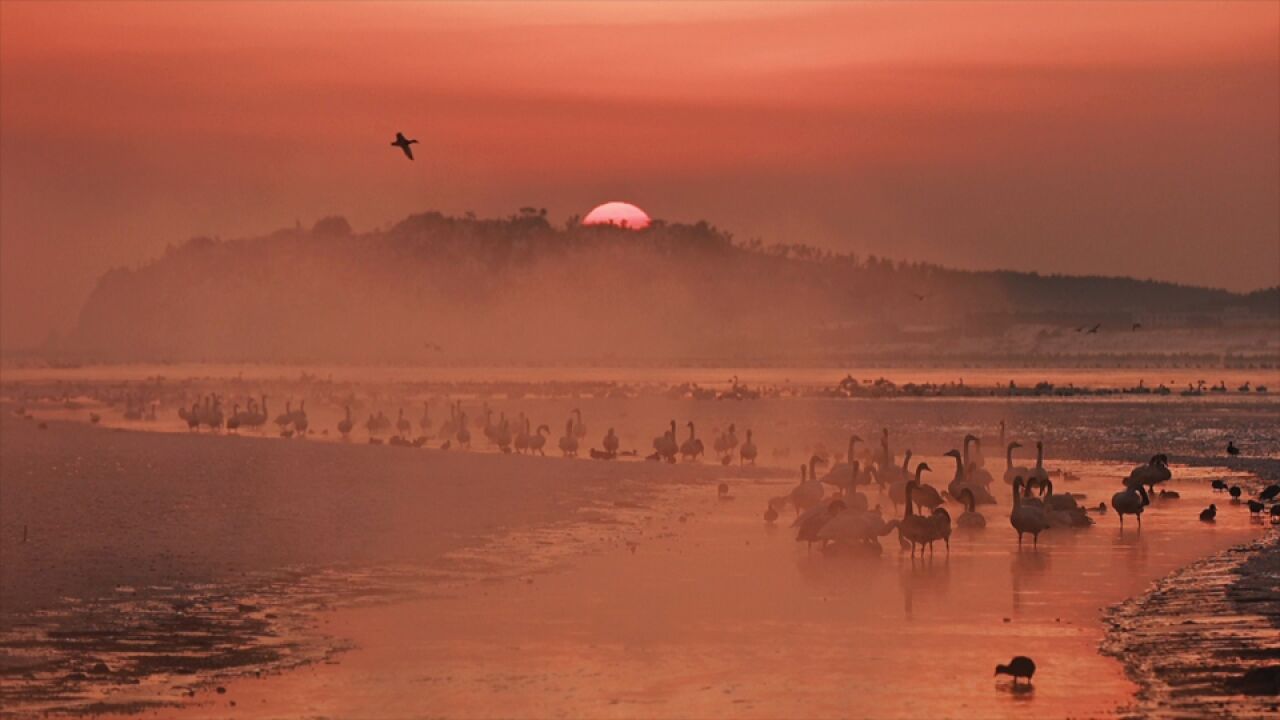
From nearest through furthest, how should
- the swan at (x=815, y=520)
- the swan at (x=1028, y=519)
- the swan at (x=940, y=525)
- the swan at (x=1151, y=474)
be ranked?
the swan at (x=940, y=525), the swan at (x=815, y=520), the swan at (x=1028, y=519), the swan at (x=1151, y=474)

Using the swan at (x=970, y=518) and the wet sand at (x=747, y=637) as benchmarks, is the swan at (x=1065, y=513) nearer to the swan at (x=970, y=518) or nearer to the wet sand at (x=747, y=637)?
the swan at (x=970, y=518)

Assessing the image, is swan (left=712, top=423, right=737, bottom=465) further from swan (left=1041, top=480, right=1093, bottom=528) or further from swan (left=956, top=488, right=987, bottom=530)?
swan (left=1041, top=480, right=1093, bottom=528)

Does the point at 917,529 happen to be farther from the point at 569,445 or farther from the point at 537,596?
the point at 569,445

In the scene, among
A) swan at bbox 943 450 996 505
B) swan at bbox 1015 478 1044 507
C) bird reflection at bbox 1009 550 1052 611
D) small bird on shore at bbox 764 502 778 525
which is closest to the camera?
bird reflection at bbox 1009 550 1052 611

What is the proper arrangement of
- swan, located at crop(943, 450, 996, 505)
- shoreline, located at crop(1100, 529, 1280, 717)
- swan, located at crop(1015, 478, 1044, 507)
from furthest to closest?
swan, located at crop(943, 450, 996, 505) < swan, located at crop(1015, 478, 1044, 507) < shoreline, located at crop(1100, 529, 1280, 717)

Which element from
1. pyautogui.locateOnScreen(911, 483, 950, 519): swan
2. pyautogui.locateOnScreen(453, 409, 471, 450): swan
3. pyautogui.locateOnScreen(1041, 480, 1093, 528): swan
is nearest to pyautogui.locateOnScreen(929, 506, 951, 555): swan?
pyautogui.locateOnScreen(911, 483, 950, 519): swan

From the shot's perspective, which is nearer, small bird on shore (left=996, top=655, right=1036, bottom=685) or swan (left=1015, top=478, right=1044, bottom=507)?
small bird on shore (left=996, top=655, right=1036, bottom=685)

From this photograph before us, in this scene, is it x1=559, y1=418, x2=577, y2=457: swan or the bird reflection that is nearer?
the bird reflection

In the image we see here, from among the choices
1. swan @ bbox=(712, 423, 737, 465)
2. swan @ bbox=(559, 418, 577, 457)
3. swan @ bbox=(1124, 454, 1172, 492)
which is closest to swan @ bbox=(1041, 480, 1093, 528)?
swan @ bbox=(1124, 454, 1172, 492)

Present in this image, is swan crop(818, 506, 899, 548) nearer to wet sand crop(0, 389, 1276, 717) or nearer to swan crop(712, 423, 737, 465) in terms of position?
wet sand crop(0, 389, 1276, 717)

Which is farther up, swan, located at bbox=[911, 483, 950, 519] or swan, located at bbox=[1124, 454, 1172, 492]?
swan, located at bbox=[1124, 454, 1172, 492]

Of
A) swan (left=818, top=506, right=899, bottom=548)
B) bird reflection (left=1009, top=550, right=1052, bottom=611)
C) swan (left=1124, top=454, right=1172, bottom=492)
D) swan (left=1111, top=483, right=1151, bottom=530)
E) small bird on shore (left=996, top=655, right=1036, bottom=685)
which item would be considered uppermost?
swan (left=1124, top=454, right=1172, bottom=492)

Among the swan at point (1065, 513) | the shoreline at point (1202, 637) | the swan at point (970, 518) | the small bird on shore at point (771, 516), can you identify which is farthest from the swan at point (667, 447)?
the shoreline at point (1202, 637)

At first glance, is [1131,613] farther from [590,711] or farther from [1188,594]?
[590,711]
